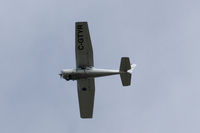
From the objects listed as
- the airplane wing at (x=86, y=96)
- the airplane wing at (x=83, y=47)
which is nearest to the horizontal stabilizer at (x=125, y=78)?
the airplane wing at (x=83, y=47)

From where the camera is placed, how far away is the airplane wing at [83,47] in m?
54.3

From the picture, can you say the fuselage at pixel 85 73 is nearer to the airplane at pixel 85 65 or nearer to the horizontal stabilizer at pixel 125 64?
the airplane at pixel 85 65

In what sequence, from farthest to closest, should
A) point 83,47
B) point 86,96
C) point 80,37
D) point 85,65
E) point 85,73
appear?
point 86,96 < point 85,65 < point 85,73 < point 83,47 < point 80,37

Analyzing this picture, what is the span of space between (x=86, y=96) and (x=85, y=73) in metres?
3.80

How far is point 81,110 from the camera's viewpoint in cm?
5900

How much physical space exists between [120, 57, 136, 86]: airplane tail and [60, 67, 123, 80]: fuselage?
0.47 meters

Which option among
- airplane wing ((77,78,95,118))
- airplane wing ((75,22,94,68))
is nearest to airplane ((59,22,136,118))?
airplane wing ((75,22,94,68))

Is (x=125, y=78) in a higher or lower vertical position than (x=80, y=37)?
lower

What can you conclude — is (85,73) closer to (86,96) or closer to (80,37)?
(80,37)

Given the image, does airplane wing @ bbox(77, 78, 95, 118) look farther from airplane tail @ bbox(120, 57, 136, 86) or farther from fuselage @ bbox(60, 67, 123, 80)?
airplane tail @ bbox(120, 57, 136, 86)

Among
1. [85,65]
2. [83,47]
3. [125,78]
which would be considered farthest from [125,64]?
[83,47]

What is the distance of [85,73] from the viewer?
5488cm

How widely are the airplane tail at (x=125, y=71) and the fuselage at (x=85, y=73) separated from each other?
47cm

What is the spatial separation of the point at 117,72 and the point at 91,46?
3358 mm
